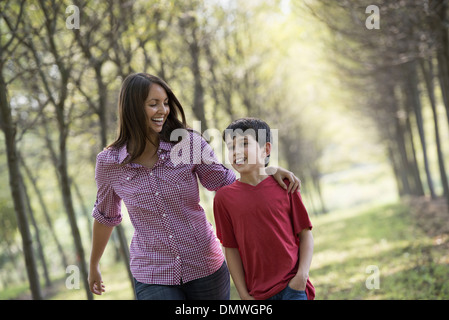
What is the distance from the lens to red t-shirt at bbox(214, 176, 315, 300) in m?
2.72

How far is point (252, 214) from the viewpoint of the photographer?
275cm

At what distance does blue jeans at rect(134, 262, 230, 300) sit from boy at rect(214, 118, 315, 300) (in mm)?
205

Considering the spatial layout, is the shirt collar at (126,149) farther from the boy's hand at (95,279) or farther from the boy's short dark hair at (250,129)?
the boy's hand at (95,279)

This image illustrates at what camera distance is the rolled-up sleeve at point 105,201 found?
3121mm

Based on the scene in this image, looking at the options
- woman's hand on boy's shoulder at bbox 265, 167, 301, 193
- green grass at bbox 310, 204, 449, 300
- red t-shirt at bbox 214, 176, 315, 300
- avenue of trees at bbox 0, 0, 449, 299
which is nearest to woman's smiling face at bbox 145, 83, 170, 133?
red t-shirt at bbox 214, 176, 315, 300

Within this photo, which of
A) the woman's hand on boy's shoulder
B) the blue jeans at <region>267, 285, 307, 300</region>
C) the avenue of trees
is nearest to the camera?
the blue jeans at <region>267, 285, 307, 300</region>

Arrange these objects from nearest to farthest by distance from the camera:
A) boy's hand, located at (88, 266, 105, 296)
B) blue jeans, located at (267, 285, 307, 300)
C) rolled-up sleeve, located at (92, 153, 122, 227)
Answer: blue jeans, located at (267, 285, 307, 300) < rolled-up sleeve, located at (92, 153, 122, 227) < boy's hand, located at (88, 266, 105, 296)

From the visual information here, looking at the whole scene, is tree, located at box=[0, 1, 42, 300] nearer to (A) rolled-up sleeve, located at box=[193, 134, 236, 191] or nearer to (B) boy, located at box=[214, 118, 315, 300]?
(A) rolled-up sleeve, located at box=[193, 134, 236, 191]

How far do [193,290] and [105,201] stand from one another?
805 mm

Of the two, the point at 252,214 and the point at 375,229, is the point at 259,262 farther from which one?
the point at 375,229

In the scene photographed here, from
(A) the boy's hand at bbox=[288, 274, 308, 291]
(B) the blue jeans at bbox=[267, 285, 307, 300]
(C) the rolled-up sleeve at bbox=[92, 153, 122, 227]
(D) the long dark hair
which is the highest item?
(D) the long dark hair

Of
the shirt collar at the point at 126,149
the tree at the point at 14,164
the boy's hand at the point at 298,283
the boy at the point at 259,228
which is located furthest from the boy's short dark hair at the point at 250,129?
the tree at the point at 14,164

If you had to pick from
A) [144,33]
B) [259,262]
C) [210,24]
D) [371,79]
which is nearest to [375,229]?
[371,79]
